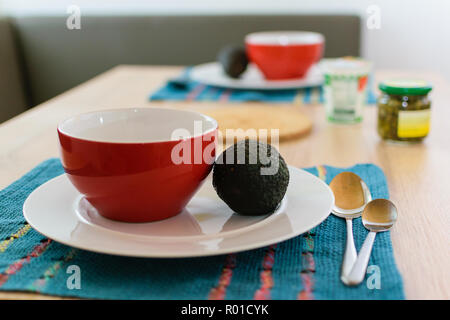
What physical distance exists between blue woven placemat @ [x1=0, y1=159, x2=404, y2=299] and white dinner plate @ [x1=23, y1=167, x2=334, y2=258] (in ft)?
0.07

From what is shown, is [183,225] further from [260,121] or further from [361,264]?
[260,121]

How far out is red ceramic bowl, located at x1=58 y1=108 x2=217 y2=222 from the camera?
458 mm

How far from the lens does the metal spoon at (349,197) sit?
0.54 m

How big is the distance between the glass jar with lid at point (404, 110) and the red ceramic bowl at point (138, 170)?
40 cm

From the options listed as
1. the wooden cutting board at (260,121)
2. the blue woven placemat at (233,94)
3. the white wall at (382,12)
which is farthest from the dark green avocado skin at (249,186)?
the white wall at (382,12)

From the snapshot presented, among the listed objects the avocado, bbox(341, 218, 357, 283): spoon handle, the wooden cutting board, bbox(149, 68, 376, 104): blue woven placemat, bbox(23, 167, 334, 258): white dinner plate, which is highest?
bbox(23, 167, 334, 258): white dinner plate

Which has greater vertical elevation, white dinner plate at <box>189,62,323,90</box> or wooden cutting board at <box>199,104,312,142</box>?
wooden cutting board at <box>199,104,312,142</box>

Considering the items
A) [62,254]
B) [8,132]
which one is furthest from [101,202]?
[8,132]

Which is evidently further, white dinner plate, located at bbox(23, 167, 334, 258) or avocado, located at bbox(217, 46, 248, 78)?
avocado, located at bbox(217, 46, 248, 78)

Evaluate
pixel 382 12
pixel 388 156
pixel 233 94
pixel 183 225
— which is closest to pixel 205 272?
pixel 183 225

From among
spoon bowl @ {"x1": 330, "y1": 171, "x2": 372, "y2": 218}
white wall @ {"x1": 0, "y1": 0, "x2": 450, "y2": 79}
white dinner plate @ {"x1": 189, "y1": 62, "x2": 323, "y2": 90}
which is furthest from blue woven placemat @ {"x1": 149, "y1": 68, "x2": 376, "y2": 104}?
white wall @ {"x1": 0, "y1": 0, "x2": 450, "y2": 79}

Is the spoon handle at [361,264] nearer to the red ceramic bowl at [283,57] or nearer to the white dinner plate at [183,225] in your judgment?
the white dinner plate at [183,225]

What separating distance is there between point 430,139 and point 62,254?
24.9 inches

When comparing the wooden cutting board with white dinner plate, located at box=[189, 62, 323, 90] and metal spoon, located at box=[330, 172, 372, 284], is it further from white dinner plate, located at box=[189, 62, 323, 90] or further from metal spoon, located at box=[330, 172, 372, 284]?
metal spoon, located at box=[330, 172, 372, 284]
